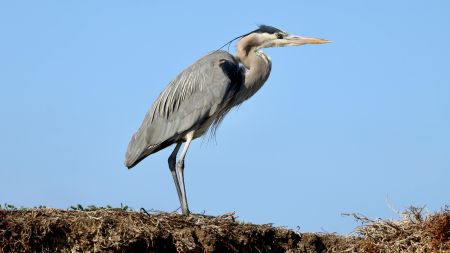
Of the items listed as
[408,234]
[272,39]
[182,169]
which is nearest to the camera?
[408,234]

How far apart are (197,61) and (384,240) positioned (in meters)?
3.61

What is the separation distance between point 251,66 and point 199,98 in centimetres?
74

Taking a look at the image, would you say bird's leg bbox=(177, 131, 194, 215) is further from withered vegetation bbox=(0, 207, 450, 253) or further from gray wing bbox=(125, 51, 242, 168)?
withered vegetation bbox=(0, 207, 450, 253)

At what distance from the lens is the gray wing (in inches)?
353

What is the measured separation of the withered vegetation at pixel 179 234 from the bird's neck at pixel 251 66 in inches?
111

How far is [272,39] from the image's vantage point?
9.69 m

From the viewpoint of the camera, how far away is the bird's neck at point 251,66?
9.41 meters

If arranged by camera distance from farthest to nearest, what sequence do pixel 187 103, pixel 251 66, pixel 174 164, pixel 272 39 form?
1. pixel 272 39
2. pixel 251 66
3. pixel 187 103
4. pixel 174 164

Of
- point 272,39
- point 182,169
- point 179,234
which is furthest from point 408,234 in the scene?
point 272,39

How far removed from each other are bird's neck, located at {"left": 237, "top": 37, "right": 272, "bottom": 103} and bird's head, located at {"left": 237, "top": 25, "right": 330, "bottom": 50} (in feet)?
0.14

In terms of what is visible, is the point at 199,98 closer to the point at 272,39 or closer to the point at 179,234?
the point at 272,39

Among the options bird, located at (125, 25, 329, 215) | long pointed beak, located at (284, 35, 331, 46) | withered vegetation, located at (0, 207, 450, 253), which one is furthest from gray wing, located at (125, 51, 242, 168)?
withered vegetation, located at (0, 207, 450, 253)

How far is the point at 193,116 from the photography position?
896 centimetres

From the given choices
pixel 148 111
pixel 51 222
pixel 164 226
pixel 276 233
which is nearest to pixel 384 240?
pixel 276 233
